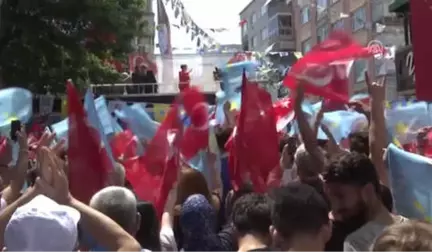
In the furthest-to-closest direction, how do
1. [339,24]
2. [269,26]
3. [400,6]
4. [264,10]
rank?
[264,10] → [269,26] → [339,24] → [400,6]

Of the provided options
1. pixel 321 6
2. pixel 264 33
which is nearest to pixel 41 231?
pixel 321 6

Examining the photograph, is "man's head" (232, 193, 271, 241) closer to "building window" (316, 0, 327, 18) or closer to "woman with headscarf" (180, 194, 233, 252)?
"woman with headscarf" (180, 194, 233, 252)

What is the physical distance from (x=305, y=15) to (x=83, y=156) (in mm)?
68490

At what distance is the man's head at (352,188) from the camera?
3.85 meters

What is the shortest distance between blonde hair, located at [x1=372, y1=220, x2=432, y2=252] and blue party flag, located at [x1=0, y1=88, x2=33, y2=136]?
5943 mm

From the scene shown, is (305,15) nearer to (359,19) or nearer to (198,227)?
(359,19)

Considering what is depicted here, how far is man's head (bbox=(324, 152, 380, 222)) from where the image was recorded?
3854mm

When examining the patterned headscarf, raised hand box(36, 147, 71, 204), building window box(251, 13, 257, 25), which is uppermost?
building window box(251, 13, 257, 25)

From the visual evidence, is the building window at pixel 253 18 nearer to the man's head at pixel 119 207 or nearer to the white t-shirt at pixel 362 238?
the man's head at pixel 119 207

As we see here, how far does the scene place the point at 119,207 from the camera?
4.09 meters

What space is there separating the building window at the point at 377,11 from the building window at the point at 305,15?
19.3 metres

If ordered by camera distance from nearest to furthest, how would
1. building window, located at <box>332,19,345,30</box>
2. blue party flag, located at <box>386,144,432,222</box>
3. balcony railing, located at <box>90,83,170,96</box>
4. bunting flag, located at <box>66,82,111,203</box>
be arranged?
blue party flag, located at <box>386,144,432,222</box> → bunting flag, located at <box>66,82,111,203</box> → balcony railing, located at <box>90,83,170,96</box> → building window, located at <box>332,19,345,30</box>

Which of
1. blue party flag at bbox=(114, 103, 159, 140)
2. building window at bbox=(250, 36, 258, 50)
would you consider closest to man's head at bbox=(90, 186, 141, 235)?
blue party flag at bbox=(114, 103, 159, 140)

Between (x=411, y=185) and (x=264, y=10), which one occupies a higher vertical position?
(x=264, y=10)
